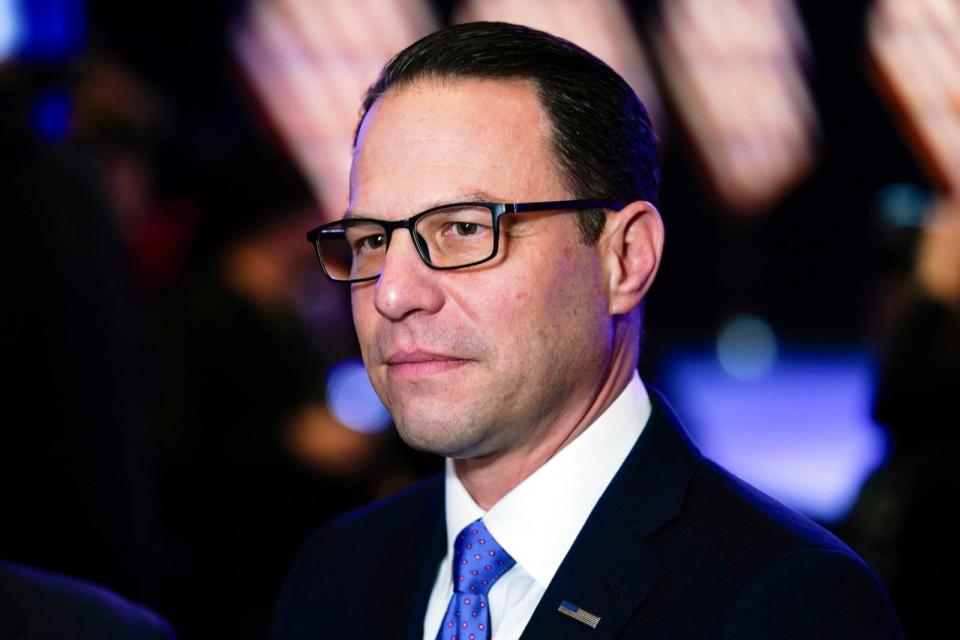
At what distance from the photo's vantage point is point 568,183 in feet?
5.39

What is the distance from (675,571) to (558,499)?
211 millimetres

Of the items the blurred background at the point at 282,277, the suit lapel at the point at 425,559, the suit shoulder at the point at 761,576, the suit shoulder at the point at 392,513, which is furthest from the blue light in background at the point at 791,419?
the suit shoulder at the point at 761,576

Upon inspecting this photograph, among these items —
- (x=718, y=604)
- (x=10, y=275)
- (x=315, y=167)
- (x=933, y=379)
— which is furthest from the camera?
(x=315, y=167)

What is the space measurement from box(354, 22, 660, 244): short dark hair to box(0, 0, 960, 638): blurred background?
108 centimetres

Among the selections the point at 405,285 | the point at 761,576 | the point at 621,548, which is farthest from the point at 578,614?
the point at 405,285

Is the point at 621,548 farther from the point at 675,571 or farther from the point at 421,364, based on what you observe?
the point at 421,364

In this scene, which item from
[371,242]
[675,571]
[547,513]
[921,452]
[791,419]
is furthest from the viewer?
[791,419]

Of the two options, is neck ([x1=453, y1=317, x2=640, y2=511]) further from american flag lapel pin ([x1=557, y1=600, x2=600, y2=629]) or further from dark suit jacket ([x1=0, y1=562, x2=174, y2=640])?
dark suit jacket ([x1=0, y1=562, x2=174, y2=640])

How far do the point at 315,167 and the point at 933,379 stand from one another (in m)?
4.13

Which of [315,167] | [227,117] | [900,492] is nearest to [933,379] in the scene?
[900,492]

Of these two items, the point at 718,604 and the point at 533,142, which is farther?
the point at 533,142

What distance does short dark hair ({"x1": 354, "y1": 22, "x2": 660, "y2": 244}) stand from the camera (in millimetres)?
1654

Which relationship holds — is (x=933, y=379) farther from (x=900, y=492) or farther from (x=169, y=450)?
(x=169, y=450)

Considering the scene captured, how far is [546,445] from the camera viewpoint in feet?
5.54
